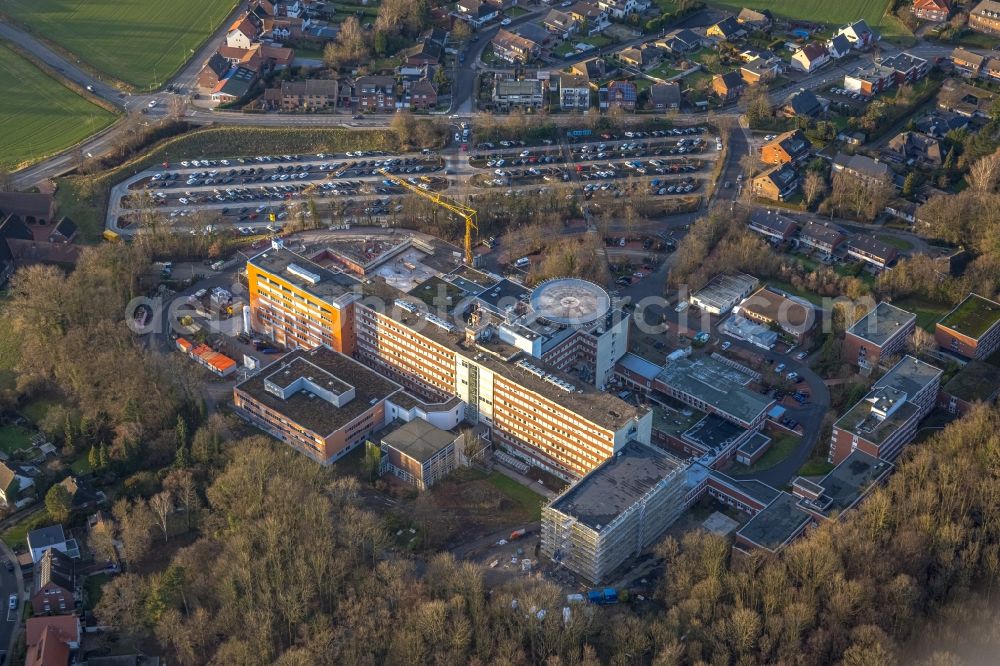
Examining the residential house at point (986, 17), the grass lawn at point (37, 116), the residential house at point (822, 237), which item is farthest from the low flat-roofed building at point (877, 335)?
the grass lawn at point (37, 116)

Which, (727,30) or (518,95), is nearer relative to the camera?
(518,95)

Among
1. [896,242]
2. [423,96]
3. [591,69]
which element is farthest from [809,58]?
[423,96]

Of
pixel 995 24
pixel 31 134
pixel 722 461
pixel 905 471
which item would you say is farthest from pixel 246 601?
pixel 995 24

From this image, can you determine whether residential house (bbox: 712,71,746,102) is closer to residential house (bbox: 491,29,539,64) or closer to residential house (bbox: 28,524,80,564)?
residential house (bbox: 491,29,539,64)

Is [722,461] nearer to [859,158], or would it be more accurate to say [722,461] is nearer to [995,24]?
[859,158]

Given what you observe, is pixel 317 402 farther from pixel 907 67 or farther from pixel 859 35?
pixel 859 35

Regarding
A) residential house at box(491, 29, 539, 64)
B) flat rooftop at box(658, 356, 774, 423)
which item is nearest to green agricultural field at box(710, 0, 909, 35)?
residential house at box(491, 29, 539, 64)
